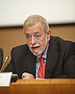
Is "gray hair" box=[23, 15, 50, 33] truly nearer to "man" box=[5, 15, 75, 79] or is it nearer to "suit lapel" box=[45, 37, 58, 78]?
"man" box=[5, 15, 75, 79]

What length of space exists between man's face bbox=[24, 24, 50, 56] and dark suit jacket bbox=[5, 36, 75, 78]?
0.33 ft

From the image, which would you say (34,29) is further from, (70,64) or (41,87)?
(41,87)

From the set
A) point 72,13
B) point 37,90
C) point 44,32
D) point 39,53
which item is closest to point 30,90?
point 37,90

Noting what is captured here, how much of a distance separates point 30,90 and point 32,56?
2.43 feet

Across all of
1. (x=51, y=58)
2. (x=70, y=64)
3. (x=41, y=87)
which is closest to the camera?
(x=41, y=87)

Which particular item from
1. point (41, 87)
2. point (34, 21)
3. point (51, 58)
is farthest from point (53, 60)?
point (41, 87)

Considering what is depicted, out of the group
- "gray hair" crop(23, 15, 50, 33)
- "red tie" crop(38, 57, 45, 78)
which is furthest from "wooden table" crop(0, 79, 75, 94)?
"gray hair" crop(23, 15, 50, 33)

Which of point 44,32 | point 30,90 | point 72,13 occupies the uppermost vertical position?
point 72,13

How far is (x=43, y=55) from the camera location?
153 cm

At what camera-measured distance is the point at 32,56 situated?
5.10 feet

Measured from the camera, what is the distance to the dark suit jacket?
1393 millimetres

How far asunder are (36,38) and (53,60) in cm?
27

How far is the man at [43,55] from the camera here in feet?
4.54

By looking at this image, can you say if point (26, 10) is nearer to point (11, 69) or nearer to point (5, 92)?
point (11, 69)
